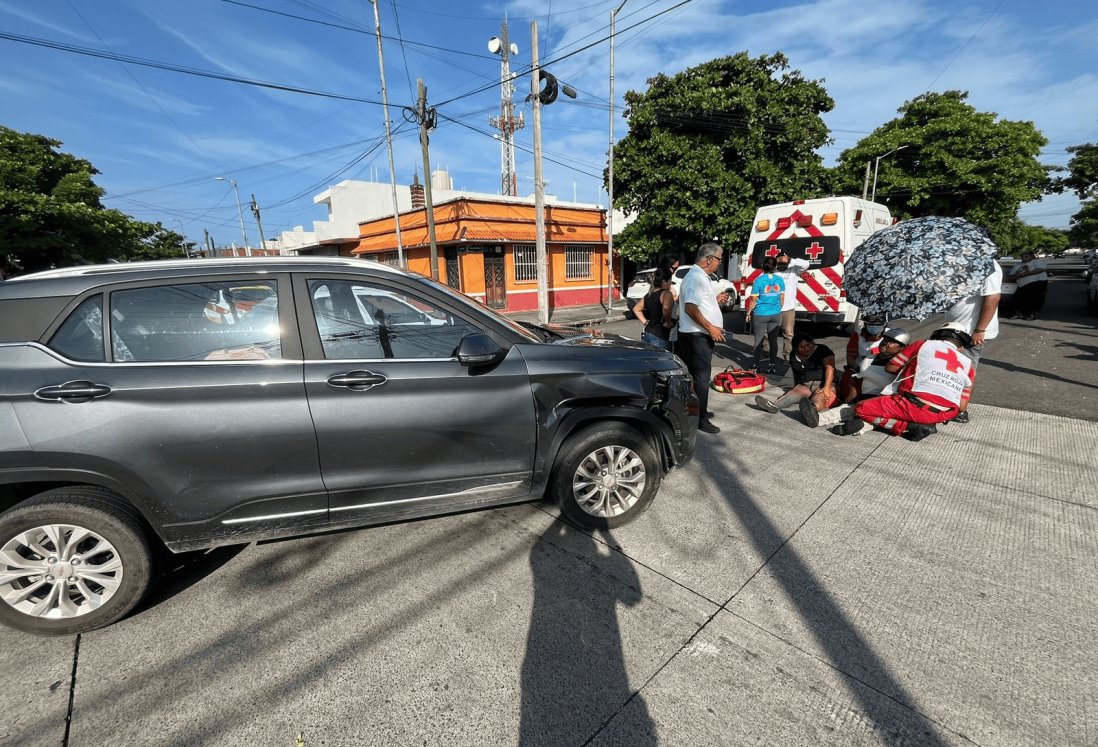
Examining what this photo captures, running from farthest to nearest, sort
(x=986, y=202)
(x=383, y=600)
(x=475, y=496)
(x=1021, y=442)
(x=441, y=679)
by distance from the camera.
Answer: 1. (x=986, y=202)
2. (x=1021, y=442)
3. (x=475, y=496)
4. (x=383, y=600)
5. (x=441, y=679)

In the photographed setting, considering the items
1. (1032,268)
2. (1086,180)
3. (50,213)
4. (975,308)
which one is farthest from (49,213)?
(1086,180)

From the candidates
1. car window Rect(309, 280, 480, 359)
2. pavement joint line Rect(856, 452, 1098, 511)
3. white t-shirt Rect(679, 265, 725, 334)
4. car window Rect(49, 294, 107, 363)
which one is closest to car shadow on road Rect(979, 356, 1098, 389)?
pavement joint line Rect(856, 452, 1098, 511)

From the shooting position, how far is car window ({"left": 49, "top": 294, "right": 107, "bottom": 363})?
2.10m

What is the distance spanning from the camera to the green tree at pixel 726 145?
15.4m

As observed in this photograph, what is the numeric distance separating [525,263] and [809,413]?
15159mm

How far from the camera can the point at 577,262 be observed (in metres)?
20.5

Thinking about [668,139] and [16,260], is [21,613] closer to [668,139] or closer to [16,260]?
[668,139]

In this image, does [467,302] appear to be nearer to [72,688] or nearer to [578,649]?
[578,649]

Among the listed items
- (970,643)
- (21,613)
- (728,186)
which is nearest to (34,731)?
(21,613)

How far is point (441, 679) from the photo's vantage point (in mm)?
1891

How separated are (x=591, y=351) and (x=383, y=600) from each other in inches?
70.9

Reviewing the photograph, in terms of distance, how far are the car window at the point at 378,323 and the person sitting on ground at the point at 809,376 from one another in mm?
3886

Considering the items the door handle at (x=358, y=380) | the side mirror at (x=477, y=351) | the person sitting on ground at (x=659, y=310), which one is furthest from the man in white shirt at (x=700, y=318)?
the door handle at (x=358, y=380)

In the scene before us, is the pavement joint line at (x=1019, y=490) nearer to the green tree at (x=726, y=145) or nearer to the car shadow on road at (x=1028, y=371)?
the car shadow on road at (x=1028, y=371)
